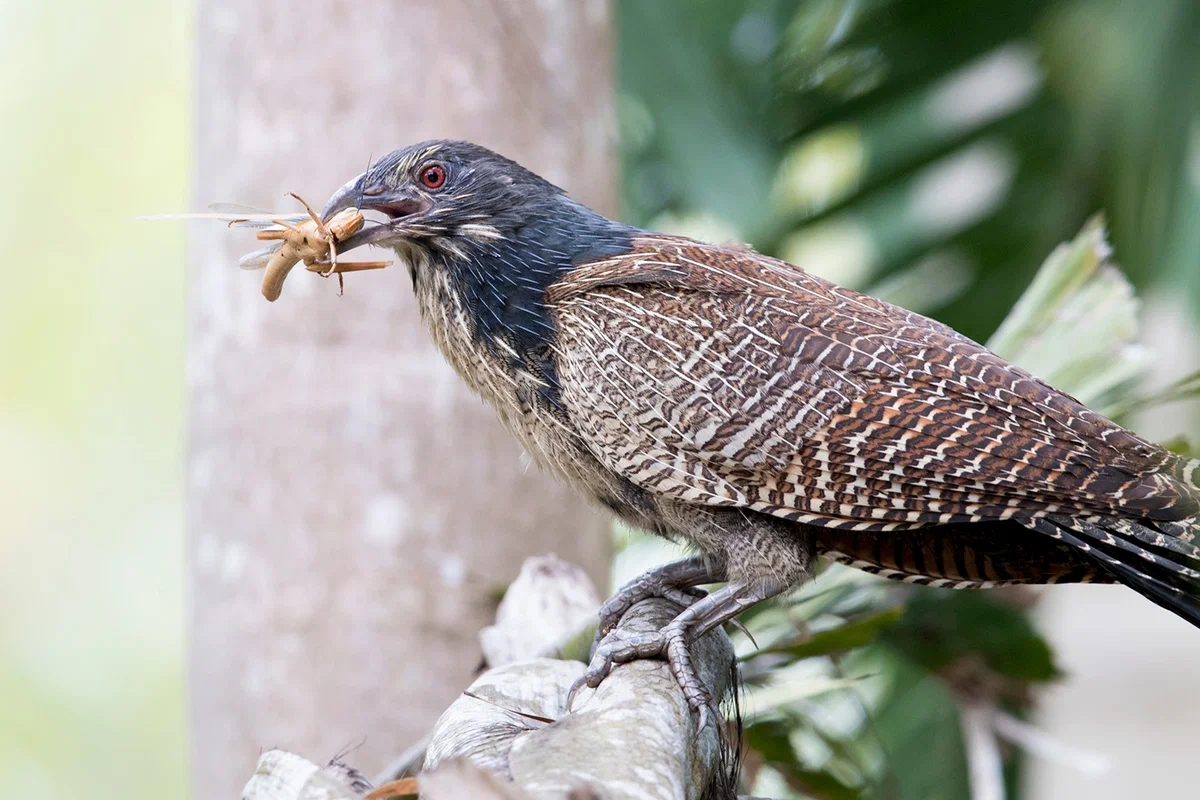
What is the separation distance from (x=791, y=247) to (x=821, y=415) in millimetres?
2881

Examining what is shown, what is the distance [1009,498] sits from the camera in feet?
7.03

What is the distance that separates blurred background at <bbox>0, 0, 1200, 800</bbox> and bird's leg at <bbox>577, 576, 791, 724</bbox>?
84cm

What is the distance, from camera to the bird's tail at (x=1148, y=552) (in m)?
2.05

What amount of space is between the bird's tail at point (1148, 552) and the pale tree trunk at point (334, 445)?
1716 millimetres

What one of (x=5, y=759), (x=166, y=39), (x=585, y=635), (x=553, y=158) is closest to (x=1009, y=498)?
(x=585, y=635)

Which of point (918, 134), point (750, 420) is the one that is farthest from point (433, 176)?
point (918, 134)

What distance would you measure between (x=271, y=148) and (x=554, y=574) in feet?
5.07

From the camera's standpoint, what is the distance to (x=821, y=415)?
7.38 ft

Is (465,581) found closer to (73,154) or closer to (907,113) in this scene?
(907,113)

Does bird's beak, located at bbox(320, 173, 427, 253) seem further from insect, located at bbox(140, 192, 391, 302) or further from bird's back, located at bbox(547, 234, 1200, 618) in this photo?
bird's back, located at bbox(547, 234, 1200, 618)

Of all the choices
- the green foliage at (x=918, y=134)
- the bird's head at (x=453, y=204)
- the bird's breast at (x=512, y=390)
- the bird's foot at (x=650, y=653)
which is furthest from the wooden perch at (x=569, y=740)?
the green foliage at (x=918, y=134)

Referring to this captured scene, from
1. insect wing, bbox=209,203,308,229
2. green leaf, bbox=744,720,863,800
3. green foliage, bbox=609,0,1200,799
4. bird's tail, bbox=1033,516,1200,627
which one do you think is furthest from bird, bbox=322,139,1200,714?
green foliage, bbox=609,0,1200,799

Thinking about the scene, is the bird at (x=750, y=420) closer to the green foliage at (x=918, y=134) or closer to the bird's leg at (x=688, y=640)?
the bird's leg at (x=688, y=640)

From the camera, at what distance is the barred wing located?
84.7 inches
